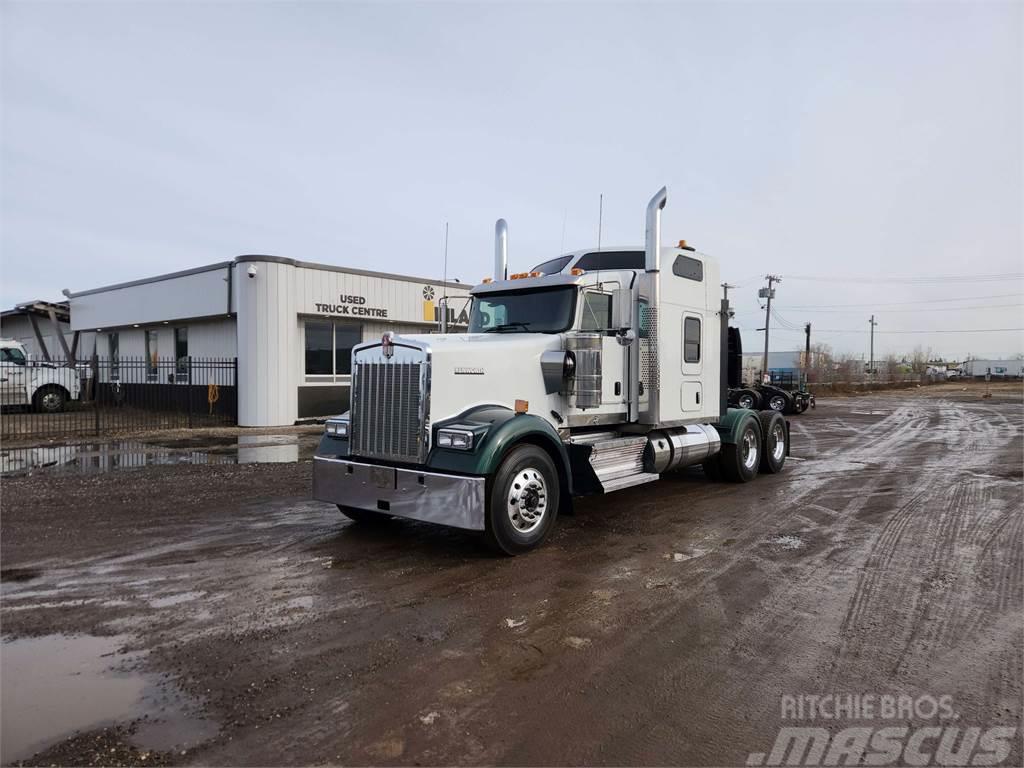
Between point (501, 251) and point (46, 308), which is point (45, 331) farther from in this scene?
point (501, 251)

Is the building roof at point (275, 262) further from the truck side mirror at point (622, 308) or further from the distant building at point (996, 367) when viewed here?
the distant building at point (996, 367)

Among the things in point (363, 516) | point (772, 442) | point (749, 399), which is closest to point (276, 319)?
point (363, 516)

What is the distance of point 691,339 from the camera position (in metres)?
8.23

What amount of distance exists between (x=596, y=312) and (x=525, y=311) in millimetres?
794

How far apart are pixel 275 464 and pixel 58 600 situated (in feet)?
20.9

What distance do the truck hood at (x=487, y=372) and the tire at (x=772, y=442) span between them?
A: 201 inches

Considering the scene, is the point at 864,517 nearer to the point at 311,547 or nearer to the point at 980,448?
the point at 311,547

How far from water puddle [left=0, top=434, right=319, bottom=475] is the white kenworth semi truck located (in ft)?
19.1

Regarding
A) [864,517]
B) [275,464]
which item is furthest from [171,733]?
[275,464]

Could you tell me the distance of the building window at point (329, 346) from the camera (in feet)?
59.7

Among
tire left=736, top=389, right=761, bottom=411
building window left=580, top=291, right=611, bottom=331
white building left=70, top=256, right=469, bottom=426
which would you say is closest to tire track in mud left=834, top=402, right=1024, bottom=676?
building window left=580, top=291, right=611, bottom=331

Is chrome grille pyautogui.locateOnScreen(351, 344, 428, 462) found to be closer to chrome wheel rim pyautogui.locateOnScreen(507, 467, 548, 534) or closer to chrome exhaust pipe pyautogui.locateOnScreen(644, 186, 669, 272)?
chrome wheel rim pyautogui.locateOnScreen(507, 467, 548, 534)

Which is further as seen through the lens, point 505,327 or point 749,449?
point 749,449

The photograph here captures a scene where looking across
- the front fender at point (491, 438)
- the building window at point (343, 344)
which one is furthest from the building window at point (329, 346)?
the front fender at point (491, 438)
